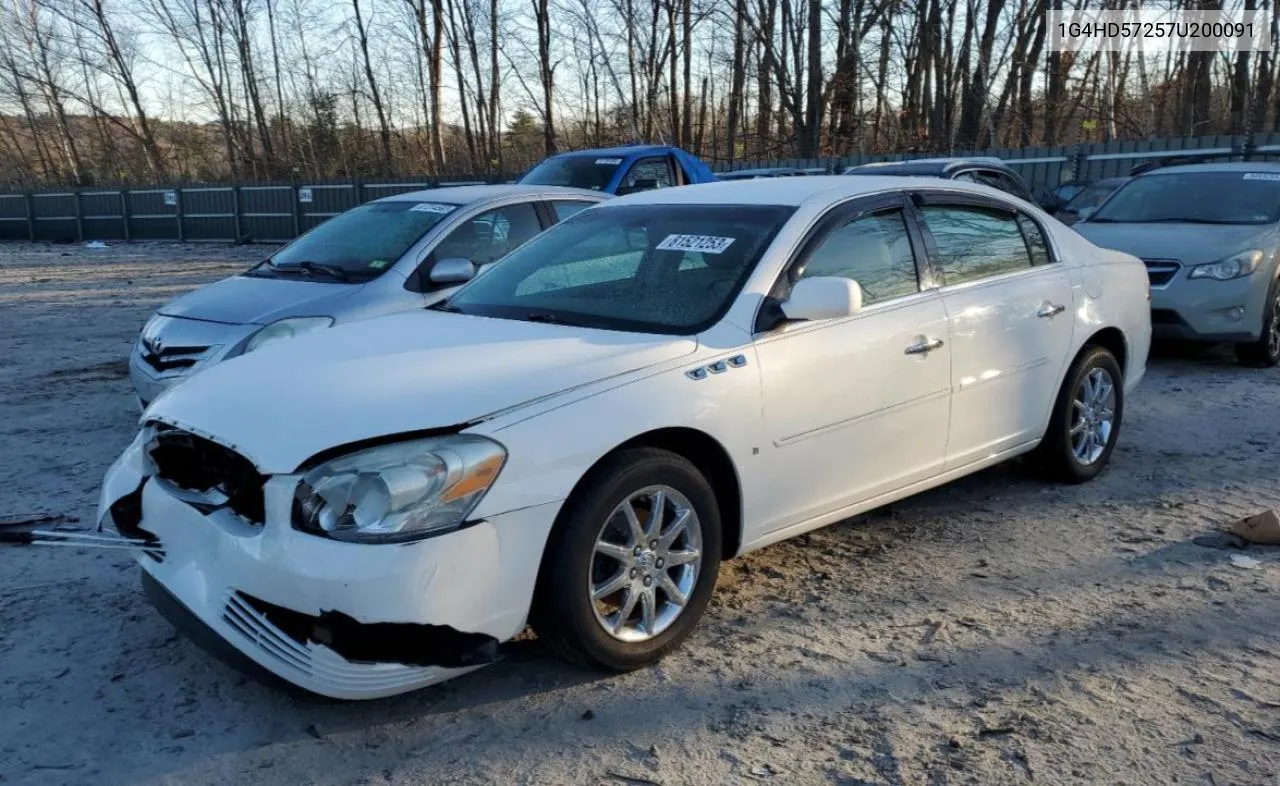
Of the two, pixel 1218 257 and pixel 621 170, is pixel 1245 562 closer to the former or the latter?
pixel 1218 257

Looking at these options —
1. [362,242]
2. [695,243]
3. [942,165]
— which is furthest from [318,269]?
[942,165]

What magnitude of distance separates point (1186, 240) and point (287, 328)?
22.2 ft

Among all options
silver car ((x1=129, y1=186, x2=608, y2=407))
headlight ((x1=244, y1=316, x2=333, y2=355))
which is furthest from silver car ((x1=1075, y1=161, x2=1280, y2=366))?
headlight ((x1=244, y1=316, x2=333, y2=355))

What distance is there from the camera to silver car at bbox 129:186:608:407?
19.8 feet

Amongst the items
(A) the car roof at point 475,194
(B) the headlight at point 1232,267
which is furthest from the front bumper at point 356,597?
(B) the headlight at point 1232,267

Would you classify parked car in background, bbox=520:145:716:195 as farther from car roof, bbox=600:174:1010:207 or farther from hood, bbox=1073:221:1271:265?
car roof, bbox=600:174:1010:207

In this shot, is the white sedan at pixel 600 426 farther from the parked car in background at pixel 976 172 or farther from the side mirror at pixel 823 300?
the parked car in background at pixel 976 172

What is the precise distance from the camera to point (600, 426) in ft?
10.3

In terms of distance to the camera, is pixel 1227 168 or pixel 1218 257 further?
pixel 1227 168

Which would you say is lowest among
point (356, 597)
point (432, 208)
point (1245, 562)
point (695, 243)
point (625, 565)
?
point (1245, 562)

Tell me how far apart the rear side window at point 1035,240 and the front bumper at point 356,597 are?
3123mm

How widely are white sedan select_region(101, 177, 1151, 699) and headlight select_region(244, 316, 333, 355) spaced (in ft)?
5.73

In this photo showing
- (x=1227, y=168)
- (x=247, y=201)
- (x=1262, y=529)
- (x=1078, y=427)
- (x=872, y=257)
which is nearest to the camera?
(x=872, y=257)

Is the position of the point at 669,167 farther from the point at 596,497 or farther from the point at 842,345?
the point at 596,497
